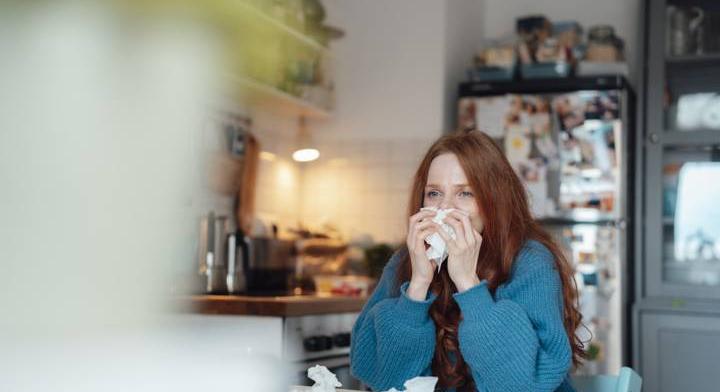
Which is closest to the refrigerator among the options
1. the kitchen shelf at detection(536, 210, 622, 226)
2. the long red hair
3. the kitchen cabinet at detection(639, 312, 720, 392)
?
the kitchen shelf at detection(536, 210, 622, 226)

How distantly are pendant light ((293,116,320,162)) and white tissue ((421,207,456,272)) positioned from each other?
2.30 meters

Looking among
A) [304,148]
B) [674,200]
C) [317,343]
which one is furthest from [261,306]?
[674,200]

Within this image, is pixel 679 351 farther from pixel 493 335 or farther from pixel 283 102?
pixel 493 335

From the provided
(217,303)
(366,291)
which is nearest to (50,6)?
(217,303)

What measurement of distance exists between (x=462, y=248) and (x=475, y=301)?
0.08 meters

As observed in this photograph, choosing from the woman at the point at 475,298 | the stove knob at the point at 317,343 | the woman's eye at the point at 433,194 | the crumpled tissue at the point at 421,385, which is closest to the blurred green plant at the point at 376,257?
the stove knob at the point at 317,343

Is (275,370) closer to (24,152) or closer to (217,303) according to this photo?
(24,152)

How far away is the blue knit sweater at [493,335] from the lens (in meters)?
1.26

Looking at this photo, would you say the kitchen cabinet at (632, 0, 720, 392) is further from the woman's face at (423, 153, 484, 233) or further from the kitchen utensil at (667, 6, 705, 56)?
the woman's face at (423, 153, 484, 233)

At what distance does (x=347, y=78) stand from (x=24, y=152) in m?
3.52

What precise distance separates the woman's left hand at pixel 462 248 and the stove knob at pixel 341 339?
4.57 ft

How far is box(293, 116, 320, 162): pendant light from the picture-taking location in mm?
3633

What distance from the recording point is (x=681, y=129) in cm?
347

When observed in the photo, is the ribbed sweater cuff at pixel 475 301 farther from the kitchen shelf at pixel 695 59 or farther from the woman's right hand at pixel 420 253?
the kitchen shelf at pixel 695 59
